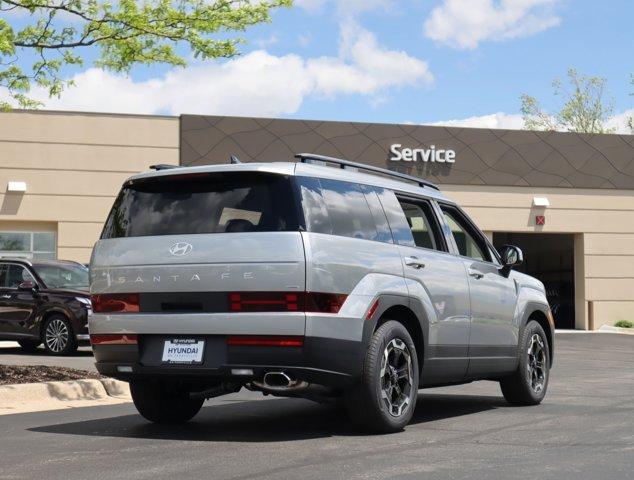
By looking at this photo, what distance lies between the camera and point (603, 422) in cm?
897

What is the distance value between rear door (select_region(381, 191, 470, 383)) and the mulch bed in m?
4.78

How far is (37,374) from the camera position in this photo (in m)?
12.3

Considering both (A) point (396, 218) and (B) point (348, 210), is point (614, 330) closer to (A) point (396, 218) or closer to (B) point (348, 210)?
(A) point (396, 218)

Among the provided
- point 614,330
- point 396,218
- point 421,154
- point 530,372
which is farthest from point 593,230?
point 396,218

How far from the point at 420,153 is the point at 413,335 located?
90.2 ft

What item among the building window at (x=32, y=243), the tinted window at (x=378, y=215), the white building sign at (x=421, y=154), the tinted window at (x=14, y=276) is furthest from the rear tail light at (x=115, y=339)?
the white building sign at (x=421, y=154)

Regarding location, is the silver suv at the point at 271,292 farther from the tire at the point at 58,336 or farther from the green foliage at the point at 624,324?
the green foliage at the point at 624,324

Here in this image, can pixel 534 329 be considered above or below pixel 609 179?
below

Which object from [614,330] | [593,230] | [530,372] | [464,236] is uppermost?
[593,230]

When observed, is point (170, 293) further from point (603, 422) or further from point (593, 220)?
point (593, 220)

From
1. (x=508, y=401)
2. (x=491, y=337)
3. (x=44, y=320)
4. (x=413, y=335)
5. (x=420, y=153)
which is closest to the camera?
(x=413, y=335)

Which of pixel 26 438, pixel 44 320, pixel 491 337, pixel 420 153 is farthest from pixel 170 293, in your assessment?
pixel 420 153

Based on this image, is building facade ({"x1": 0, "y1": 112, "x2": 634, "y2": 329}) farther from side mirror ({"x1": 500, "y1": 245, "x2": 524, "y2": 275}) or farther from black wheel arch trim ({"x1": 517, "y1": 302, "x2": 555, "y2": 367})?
side mirror ({"x1": 500, "y1": 245, "x2": 524, "y2": 275})

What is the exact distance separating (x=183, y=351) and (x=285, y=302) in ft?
2.91
